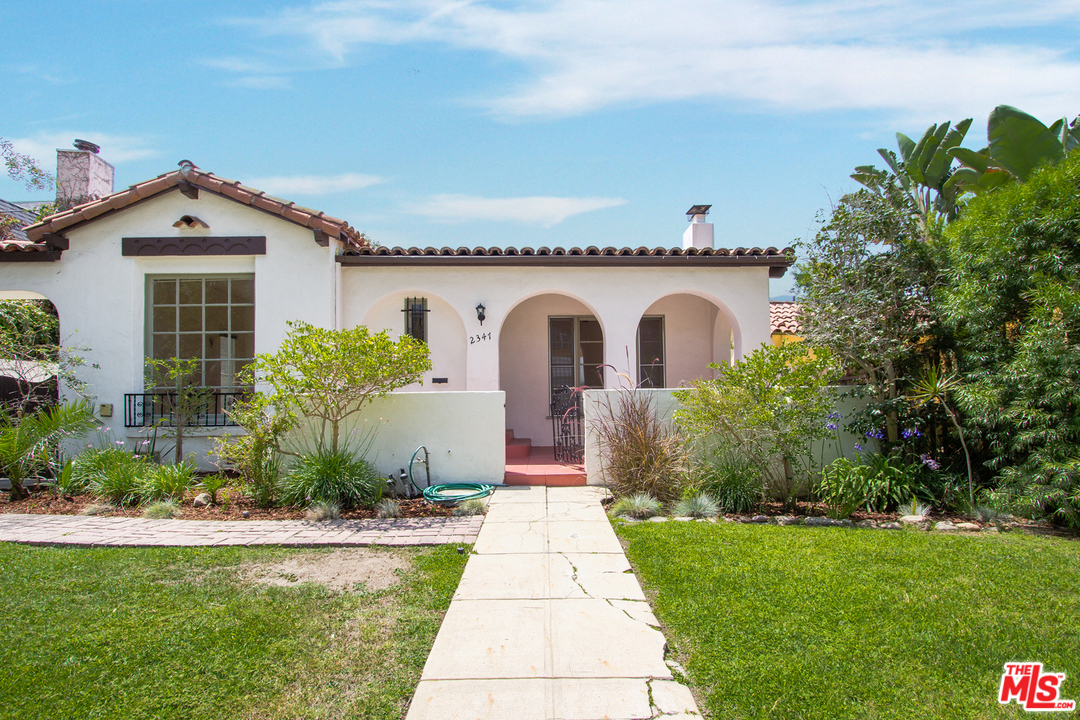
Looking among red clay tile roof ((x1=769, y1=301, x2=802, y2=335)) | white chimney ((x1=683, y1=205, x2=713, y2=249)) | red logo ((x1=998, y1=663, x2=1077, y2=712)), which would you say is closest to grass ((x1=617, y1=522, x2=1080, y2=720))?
red logo ((x1=998, y1=663, x2=1077, y2=712))

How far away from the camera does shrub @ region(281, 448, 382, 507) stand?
7156mm

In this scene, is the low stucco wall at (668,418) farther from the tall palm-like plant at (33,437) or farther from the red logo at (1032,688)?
the tall palm-like plant at (33,437)

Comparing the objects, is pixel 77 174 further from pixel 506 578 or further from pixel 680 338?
pixel 506 578

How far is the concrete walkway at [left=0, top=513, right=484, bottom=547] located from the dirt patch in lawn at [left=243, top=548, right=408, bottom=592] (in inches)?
15.3

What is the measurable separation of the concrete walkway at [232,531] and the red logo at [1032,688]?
13.1ft

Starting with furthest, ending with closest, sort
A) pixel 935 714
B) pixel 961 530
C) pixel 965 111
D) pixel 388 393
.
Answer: pixel 965 111, pixel 388 393, pixel 961 530, pixel 935 714

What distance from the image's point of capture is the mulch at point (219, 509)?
22.9 ft

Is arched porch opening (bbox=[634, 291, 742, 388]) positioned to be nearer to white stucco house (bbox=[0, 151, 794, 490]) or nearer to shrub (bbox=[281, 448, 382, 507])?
white stucco house (bbox=[0, 151, 794, 490])

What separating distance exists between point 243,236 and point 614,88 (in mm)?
Result: 6024

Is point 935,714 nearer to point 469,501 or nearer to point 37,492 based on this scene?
point 469,501

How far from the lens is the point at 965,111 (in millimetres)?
9039

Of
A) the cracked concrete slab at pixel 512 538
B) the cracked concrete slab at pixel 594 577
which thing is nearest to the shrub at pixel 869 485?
the cracked concrete slab at pixel 594 577

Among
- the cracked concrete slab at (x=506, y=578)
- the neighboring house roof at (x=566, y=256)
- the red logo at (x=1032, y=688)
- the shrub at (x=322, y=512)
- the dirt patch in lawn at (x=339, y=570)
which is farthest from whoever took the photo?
the neighboring house roof at (x=566, y=256)

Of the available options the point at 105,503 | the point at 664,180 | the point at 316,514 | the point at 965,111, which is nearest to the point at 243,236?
the point at 105,503
